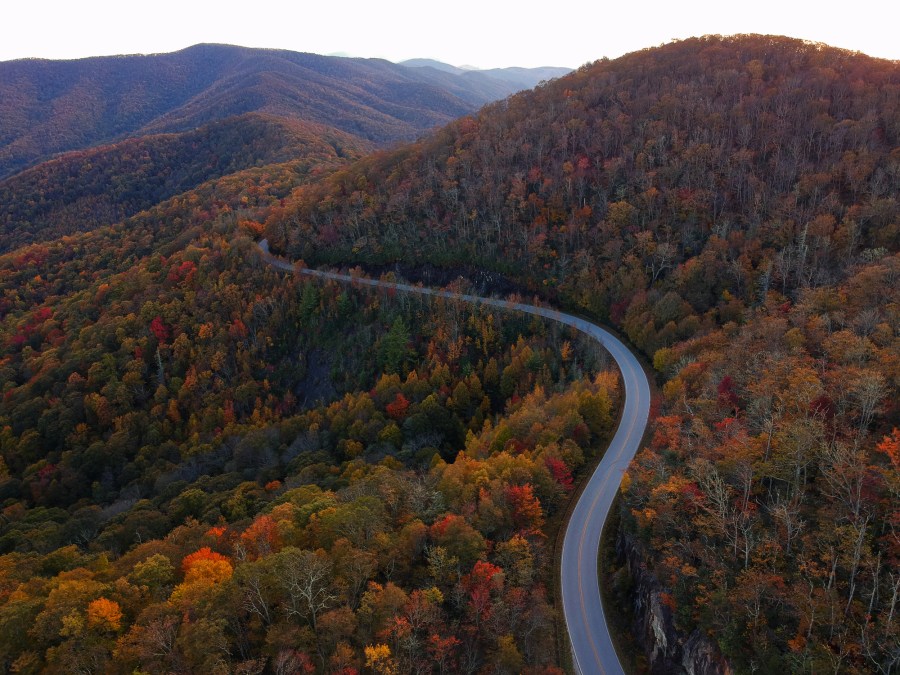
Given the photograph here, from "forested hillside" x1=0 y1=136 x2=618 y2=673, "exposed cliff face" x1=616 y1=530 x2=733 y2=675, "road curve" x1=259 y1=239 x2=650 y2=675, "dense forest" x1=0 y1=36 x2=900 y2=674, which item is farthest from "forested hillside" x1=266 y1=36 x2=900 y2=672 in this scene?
"forested hillside" x1=0 y1=136 x2=618 y2=673

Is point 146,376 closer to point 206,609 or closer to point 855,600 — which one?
point 206,609

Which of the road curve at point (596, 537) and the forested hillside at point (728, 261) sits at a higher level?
the forested hillside at point (728, 261)

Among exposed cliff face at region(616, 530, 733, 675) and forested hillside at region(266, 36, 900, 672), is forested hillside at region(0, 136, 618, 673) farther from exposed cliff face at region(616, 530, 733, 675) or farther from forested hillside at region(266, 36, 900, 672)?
forested hillside at region(266, 36, 900, 672)

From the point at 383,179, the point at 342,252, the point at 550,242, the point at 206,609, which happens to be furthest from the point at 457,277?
the point at 206,609

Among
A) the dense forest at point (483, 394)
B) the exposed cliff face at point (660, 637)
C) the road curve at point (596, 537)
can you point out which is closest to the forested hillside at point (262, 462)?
the dense forest at point (483, 394)

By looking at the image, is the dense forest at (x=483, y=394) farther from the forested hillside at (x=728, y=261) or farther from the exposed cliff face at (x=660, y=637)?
the exposed cliff face at (x=660, y=637)

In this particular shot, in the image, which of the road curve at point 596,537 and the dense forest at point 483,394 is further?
the road curve at point 596,537

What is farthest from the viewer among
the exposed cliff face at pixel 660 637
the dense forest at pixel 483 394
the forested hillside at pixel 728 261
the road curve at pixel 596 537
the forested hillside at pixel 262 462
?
the road curve at pixel 596 537
